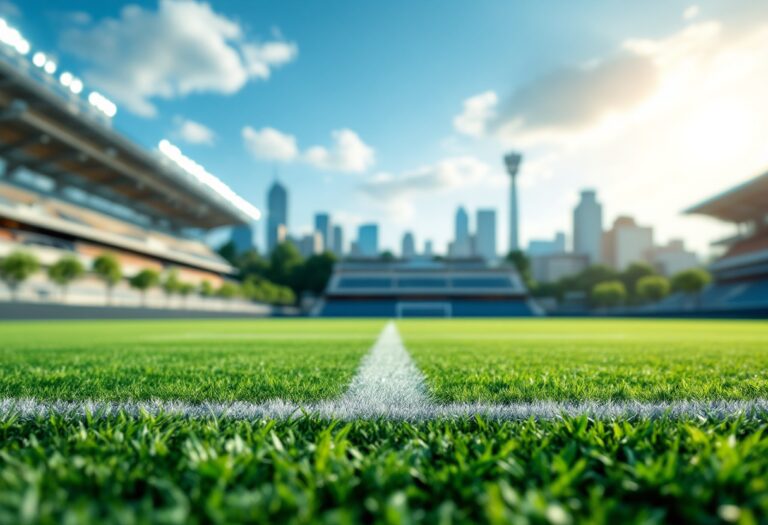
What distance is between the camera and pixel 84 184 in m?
39.4

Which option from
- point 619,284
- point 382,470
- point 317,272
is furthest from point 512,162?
point 382,470

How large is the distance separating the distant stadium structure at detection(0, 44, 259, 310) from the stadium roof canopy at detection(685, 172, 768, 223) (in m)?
50.8

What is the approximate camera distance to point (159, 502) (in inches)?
38.3

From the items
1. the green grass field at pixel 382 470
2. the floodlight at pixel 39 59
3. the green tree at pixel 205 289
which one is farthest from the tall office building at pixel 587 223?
the green grass field at pixel 382 470

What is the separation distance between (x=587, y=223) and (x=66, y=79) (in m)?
165

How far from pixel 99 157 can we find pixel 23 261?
15267mm

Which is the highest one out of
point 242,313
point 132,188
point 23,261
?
point 132,188

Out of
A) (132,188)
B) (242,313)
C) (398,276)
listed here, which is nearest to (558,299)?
(398,276)

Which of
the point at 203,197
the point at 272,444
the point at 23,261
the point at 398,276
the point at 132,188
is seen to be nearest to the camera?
the point at 272,444

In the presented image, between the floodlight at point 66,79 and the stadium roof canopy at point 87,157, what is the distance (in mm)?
1354

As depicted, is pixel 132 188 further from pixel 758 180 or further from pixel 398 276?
pixel 758 180

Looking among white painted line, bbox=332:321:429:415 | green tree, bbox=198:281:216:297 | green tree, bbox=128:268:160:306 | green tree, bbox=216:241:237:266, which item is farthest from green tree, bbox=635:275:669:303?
green tree, bbox=216:241:237:266

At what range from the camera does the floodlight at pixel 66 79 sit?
34.1 m

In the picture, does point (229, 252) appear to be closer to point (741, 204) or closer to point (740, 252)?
point (741, 204)
